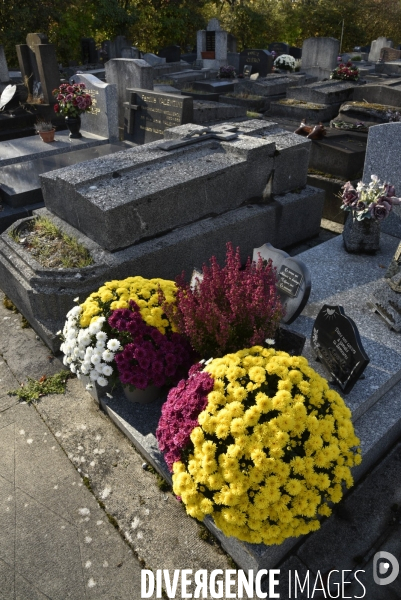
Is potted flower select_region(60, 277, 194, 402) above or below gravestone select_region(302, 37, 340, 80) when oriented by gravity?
below

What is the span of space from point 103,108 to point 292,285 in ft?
22.1

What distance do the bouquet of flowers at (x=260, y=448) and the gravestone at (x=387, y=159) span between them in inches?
152

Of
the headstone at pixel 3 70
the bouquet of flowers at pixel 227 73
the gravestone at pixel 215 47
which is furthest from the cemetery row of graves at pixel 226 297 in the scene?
the gravestone at pixel 215 47

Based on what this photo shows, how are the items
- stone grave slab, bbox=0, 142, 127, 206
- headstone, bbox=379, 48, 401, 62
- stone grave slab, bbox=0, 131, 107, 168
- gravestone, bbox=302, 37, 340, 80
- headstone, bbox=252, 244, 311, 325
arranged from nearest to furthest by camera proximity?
headstone, bbox=252, 244, 311, 325
stone grave slab, bbox=0, 142, 127, 206
stone grave slab, bbox=0, 131, 107, 168
gravestone, bbox=302, 37, 340, 80
headstone, bbox=379, 48, 401, 62

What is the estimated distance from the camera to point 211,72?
18141 millimetres

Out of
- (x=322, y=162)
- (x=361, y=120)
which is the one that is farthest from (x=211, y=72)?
(x=322, y=162)

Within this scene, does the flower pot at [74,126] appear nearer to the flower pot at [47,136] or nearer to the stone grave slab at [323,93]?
the flower pot at [47,136]

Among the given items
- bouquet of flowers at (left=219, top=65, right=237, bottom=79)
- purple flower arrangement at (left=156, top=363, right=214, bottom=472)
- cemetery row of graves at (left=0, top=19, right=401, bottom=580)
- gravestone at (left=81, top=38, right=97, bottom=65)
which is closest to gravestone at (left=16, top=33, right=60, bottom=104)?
cemetery row of graves at (left=0, top=19, right=401, bottom=580)

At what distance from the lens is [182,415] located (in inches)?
116

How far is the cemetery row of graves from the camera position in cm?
265

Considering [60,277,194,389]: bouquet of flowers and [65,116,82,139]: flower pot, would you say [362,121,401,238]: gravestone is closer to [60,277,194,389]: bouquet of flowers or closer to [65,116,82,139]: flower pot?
[60,277,194,389]: bouquet of flowers

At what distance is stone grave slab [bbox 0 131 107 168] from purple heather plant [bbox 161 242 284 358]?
6487 millimetres

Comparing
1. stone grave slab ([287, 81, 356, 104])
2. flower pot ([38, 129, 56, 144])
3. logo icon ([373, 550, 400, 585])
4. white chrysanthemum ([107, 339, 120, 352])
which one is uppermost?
stone grave slab ([287, 81, 356, 104])

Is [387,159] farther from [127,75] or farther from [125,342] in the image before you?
[127,75]
